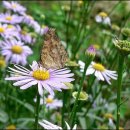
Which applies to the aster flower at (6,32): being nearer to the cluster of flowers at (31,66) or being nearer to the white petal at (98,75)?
the cluster of flowers at (31,66)

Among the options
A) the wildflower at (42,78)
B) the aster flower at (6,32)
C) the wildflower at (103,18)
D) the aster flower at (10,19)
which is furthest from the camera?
the wildflower at (103,18)

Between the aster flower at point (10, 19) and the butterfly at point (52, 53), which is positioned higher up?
the aster flower at point (10, 19)

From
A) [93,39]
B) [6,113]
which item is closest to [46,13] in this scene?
[93,39]

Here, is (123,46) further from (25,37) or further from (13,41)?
(25,37)

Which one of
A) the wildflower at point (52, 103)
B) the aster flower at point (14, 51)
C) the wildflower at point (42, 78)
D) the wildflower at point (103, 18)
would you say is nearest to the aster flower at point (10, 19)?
the aster flower at point (14, 51)

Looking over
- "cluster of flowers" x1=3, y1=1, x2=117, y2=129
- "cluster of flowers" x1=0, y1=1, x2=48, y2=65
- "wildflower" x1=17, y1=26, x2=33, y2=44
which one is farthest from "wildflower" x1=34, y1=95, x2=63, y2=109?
"wildflower" x1=17, y1=26, x2=33, y2=44

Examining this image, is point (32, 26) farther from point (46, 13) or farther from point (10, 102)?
point (46, 13)

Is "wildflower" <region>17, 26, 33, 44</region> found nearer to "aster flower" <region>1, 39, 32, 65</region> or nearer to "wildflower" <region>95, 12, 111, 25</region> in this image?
"aster flower" <region>1, 39, 32, 65</region>
